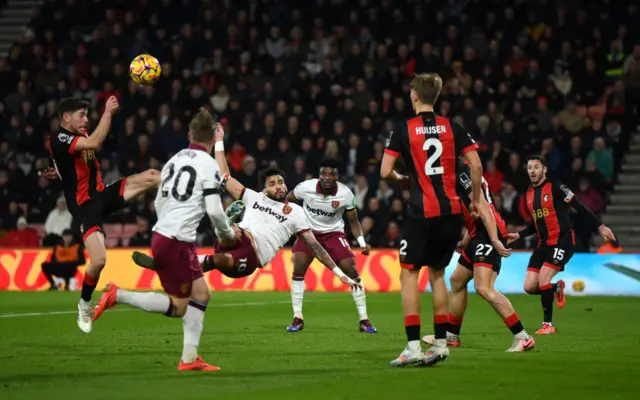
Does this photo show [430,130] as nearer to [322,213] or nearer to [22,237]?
[322,213]

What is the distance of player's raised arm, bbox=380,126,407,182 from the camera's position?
9.41m

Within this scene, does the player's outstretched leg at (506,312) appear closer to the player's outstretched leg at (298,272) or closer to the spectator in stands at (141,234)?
the player's outstretched leg at (298,272)

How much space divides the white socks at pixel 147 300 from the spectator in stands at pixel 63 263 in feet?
49.2

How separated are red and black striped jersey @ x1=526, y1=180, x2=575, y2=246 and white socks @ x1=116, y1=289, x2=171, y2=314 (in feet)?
23.7

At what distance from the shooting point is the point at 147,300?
365 inches

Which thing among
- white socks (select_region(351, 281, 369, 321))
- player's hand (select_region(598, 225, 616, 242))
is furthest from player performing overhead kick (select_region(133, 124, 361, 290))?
player's hand (select_region(598, 225, 616, 242))

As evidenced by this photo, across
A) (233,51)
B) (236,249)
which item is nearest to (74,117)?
(236,249)

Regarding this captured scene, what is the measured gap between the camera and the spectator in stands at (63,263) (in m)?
24.0

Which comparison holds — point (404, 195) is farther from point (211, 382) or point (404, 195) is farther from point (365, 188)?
point (211, 382)

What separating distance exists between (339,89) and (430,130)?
1693cm

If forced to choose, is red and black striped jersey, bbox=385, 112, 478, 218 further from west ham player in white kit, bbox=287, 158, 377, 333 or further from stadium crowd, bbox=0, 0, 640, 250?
stadium crowd, bbox=0, 0, 640, 250

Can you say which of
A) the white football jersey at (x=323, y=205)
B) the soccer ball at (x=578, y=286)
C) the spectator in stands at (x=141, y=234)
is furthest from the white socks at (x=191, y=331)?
the spectator in stands at (x=141, y=234)

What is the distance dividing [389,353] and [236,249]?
2.26 metres

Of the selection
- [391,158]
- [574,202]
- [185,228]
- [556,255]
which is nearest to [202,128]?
[185,228]
